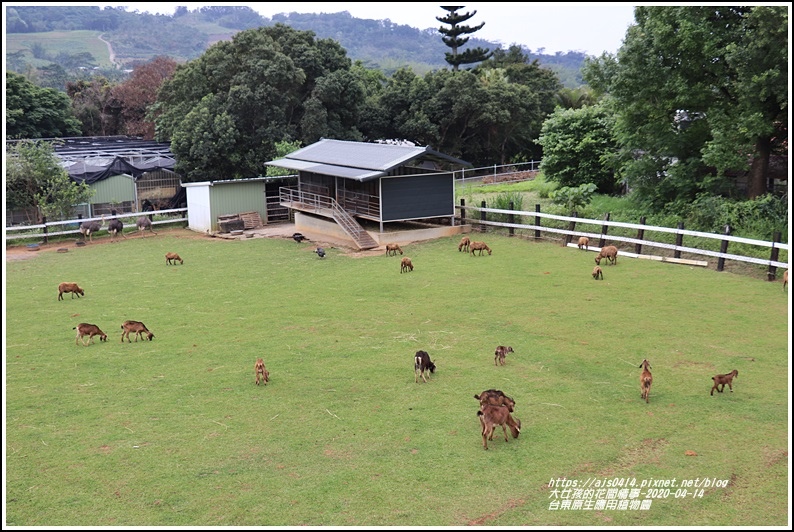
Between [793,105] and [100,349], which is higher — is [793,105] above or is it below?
above

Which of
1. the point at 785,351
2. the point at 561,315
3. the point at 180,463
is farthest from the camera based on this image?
the point at 561,315

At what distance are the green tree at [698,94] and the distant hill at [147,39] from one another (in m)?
122

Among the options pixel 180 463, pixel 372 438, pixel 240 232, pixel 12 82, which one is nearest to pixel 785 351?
pixel 372 438

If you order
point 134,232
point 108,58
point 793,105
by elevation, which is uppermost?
point 108,58

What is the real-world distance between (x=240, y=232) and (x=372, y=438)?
68.6ft

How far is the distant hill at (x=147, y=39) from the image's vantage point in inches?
6009

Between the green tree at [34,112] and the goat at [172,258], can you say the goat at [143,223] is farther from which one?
the green tree at [34,112]

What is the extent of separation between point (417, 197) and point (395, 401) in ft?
52.6

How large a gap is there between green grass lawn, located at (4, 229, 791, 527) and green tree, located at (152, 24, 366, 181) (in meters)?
16.0

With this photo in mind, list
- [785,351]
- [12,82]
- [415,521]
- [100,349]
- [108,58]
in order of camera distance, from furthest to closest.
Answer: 1. [108,58]
2. [12,82]
3. [100,349]
4. [785,351]
5. [415,521]

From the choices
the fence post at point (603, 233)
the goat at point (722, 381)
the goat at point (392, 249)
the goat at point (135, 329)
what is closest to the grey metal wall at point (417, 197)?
the goat at point (392, 249)

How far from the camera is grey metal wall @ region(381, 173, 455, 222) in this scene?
2605 cm

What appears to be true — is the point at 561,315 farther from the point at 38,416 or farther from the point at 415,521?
the point at 38,416

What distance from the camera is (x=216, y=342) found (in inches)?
582
